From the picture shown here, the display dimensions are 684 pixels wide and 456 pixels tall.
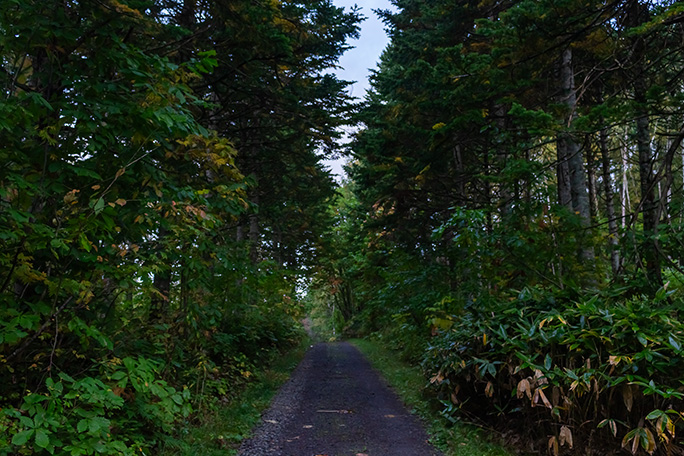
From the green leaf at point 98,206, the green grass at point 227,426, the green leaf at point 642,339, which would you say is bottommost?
the green grass at point 227,426

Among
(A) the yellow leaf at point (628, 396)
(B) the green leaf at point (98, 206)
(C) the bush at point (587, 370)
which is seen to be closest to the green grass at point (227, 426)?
(B) the green leaf at point (98, 206)

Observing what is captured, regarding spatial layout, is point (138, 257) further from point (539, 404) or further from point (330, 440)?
point (539, 404)

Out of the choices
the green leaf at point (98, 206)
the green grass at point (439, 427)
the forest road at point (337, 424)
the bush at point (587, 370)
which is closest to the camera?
the green leaf at point (98, 206)

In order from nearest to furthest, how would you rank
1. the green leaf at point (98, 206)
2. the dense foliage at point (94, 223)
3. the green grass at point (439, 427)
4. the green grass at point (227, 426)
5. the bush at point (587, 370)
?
the green leaf at point (98, 206), the dense foliage at point (94, 223), the bush at point (587, 370), the green grass at point (227, 426), the green grass at point (439, 427)

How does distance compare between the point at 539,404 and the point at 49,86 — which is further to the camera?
the point at 539,404

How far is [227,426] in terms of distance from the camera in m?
6.23

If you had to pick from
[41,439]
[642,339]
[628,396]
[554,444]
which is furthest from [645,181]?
[41,439]

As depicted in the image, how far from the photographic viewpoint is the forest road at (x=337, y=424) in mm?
5590

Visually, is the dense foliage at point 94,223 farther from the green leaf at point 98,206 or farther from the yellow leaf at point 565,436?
the yellow leaf at point 565,436

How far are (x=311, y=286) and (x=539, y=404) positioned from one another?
18376 mm

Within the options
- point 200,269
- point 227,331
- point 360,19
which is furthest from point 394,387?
point 360,19

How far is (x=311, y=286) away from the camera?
22.7m

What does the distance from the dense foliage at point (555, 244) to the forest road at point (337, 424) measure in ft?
3.15

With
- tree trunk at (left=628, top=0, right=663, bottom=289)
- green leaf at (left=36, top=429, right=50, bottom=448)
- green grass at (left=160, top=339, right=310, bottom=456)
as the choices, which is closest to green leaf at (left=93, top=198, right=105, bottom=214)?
green leaf at (left=36, top=429, right=50, bottom=448)
